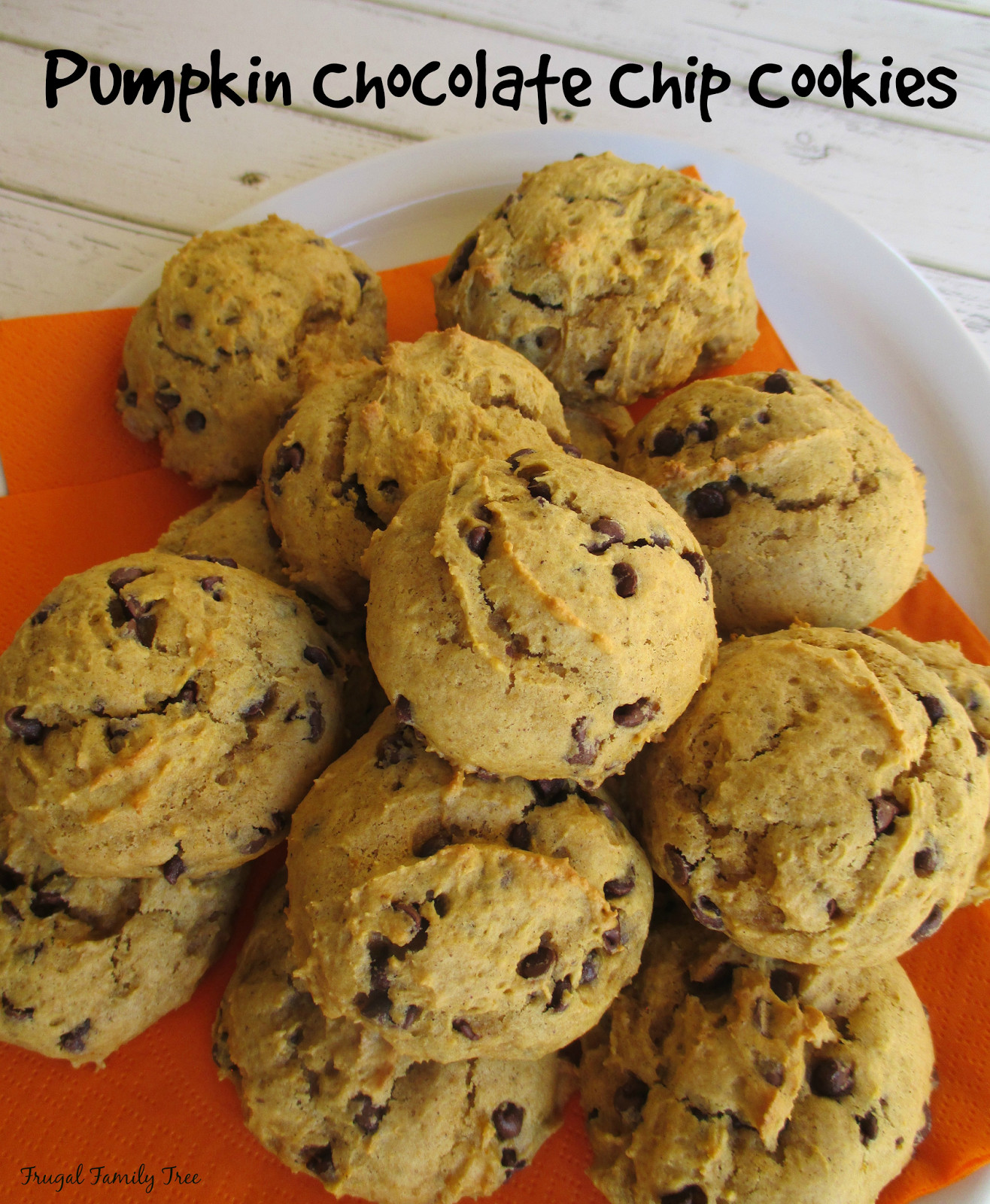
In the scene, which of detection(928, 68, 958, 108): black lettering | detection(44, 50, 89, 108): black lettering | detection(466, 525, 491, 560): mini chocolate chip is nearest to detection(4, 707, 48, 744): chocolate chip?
detection(466, 525, 491, 560): mini chocolate chip

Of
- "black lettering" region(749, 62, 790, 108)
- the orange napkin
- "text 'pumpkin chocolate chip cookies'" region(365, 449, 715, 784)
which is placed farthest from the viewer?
"black lettering" region(749, 62, 790, 108)

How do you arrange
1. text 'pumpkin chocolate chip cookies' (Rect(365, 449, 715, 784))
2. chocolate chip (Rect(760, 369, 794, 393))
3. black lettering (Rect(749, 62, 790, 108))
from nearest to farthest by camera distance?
text 'pumpkin chocolate chip cookies' (Rect(365, 449, 715, 784))
chocolate chip (Rect(760, 369, 794, 393))
black lettering (Rect(749, 62, 790, 108))

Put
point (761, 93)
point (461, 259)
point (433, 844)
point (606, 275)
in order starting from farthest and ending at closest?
point (761, 93), point (461, 259), point (606, 275), point (433, 844)

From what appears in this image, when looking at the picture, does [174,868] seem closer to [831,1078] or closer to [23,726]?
[23,726]

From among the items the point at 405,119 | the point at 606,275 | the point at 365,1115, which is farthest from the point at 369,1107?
the point at 405,119

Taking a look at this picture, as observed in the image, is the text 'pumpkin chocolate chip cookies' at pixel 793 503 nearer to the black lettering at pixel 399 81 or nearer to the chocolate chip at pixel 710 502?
the chocolate chip at pixel 710 502

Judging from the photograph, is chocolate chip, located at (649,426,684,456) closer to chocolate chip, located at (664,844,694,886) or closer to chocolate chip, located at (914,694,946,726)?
chocolate chip, located at (914,694,946,726)

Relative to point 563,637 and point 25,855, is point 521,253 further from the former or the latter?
point 25,855
